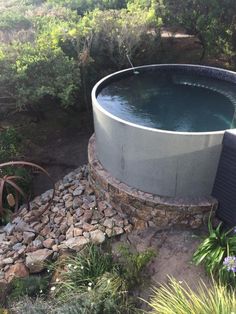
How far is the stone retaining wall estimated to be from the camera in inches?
239

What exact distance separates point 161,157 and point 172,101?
2822mm

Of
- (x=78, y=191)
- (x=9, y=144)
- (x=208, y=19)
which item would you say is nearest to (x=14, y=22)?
(x=9, y=144)

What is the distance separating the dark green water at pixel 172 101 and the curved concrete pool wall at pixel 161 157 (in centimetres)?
107

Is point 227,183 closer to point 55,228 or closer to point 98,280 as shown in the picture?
point 98,280

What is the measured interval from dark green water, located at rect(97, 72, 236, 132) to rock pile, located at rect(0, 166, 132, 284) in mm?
2137

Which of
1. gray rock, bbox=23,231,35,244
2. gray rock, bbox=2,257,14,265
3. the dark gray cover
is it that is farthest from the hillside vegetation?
the dark gray cover

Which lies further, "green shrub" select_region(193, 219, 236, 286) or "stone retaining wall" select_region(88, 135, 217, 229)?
"stone retaining wall" select_region(88, 135, 217, 229)

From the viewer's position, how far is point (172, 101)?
27.0 feet

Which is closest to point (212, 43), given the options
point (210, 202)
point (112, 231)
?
point (210, 202)

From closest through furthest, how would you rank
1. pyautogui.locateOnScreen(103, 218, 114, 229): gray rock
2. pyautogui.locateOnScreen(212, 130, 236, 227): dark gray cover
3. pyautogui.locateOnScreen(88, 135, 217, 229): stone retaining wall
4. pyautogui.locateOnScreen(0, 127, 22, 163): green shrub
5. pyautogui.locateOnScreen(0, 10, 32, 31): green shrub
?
pyautogui.locateOnScreen(212, 130, 236, 227): dark gray cover
pyautogui.locateOnScreen(88, 135, 217, 229): stone retaining wall
pyautogui.locateOnScreen(103, 218, 114, 229): gray rock
pyautogui.locateOnScreen(0, 127, 22, 163): green shrub
pyautogui.locateOnScreen(0, 10, 32, 31): green shrub

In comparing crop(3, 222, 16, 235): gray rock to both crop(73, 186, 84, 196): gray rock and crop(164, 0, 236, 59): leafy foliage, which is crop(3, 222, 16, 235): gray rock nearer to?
crop(73, 186, 84, 196): gray rock

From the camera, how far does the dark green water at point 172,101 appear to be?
7164 mm

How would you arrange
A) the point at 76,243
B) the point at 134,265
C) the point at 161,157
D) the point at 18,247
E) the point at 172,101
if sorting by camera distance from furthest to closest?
1. the point at 172,101
2. the point at 18,247
3. the point at 76,243
4. the point at 161,157
5. the point at 134,265

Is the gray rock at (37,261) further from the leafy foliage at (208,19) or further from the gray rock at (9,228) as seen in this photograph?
the leafy foliage at (208,19)
